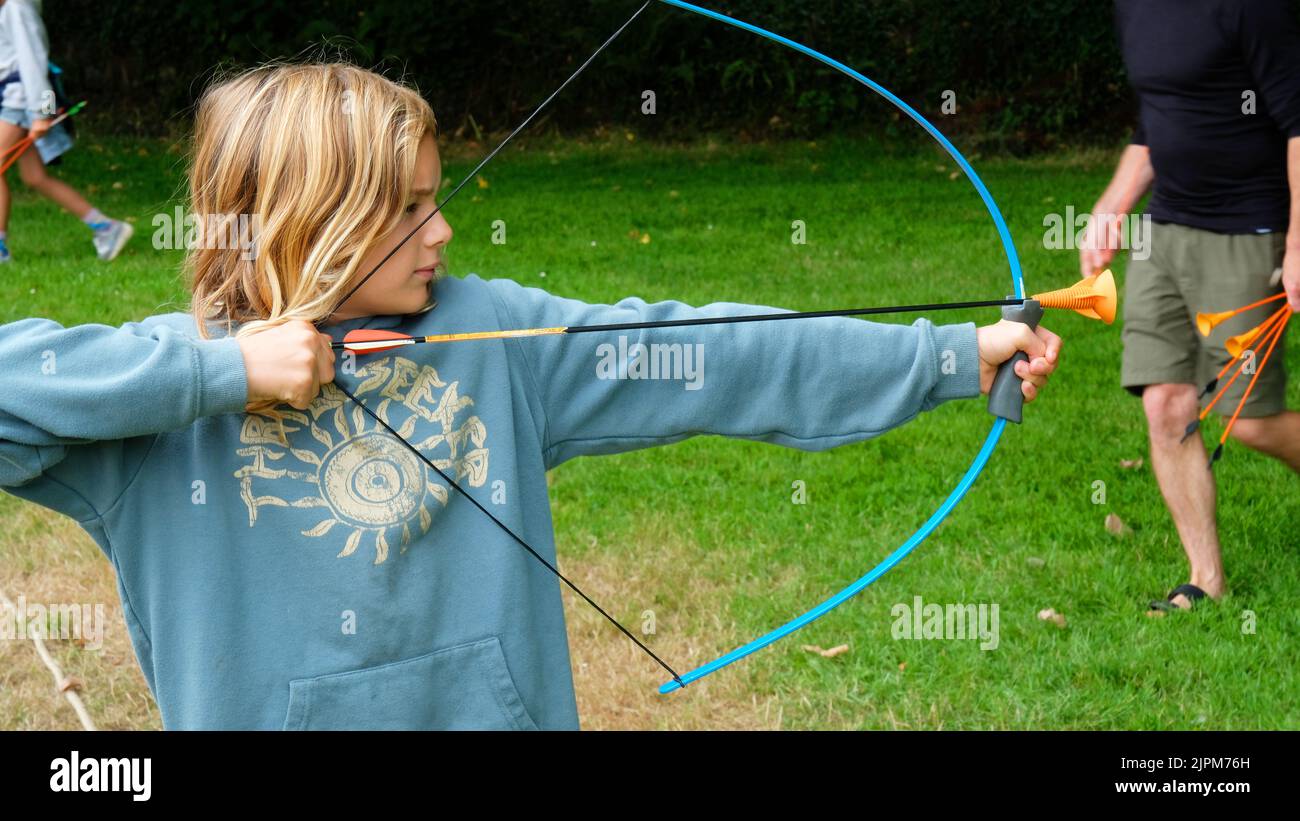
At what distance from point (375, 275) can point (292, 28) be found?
1025 centimetres

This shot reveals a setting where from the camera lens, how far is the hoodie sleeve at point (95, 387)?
157 cm

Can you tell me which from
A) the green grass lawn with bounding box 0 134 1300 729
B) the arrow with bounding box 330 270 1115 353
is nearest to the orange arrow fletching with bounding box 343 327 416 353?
the arrow with bounding box 330 270 1115 353

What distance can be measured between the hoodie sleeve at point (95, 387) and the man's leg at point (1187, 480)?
2.76 metres

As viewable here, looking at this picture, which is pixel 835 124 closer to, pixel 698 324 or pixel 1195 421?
pixel 1195 421

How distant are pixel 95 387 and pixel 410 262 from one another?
0.42 metres

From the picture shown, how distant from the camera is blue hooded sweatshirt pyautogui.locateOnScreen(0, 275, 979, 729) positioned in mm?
1733

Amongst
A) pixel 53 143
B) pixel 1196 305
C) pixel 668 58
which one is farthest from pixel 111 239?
pixel 1196 305

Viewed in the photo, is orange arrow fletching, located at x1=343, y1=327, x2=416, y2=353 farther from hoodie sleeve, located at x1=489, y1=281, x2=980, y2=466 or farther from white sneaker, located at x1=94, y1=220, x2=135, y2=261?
white sneaker, located at x1=94, y1=220, x2=135, y2=261

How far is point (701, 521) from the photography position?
13.8 feet

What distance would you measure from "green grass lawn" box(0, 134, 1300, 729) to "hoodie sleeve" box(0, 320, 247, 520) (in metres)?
1.83

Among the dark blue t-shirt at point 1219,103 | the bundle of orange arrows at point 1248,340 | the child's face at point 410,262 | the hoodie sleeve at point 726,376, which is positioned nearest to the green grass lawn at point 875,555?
the bundle of orange arrows at point 1248,340

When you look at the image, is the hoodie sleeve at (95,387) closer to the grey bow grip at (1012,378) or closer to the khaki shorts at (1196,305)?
the grey bow grip at (1012,378)

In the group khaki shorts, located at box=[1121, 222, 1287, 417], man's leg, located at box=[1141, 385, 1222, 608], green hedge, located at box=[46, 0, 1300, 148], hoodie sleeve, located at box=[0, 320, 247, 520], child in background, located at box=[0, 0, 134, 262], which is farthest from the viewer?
green hedge, located at box=[46, 0, 1300, 148]

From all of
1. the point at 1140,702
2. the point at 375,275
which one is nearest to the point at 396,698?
the point at 375,275
